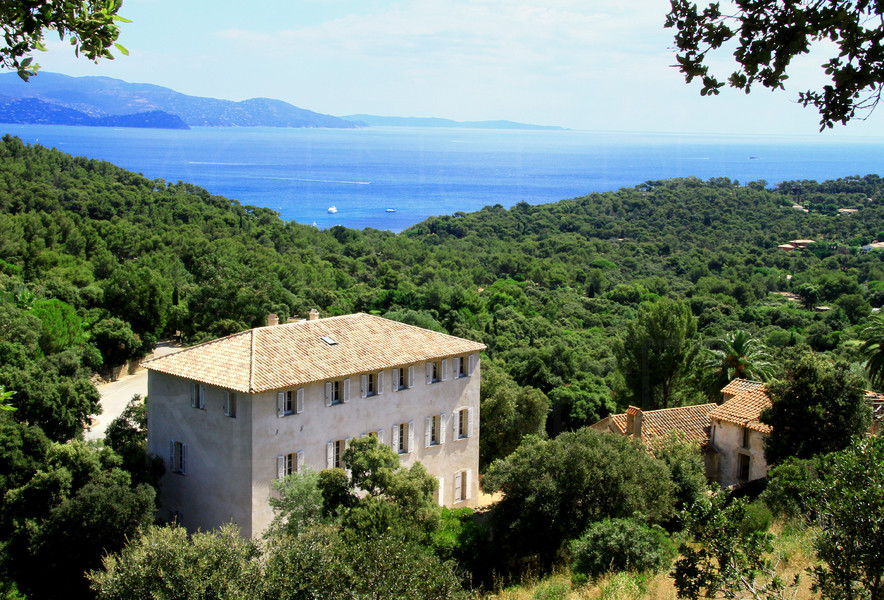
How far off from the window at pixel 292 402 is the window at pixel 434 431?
208 inches

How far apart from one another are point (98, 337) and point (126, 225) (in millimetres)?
22570

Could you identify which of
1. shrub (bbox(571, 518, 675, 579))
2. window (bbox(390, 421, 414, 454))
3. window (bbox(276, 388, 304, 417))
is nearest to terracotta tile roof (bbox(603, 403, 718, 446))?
window (bbox(390, 421, 414, 454))

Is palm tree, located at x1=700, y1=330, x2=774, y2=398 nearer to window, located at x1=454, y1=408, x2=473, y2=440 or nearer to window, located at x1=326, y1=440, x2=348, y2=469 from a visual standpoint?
window, located at x1=454, y1=408, x2=473, y2=440

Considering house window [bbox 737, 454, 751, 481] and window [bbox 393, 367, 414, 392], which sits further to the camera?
window [bbox 393, 367, 414, 392]

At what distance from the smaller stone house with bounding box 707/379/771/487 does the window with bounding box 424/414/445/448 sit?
8.88m

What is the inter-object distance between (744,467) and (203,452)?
16.6m

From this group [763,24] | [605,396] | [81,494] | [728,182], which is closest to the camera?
[763,24]

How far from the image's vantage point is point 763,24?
6.15 m

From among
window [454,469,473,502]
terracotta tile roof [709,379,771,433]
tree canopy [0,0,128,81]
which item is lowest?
window [454,469,473,502]

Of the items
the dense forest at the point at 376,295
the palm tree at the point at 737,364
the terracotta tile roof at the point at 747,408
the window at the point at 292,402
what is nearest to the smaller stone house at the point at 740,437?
the terracotta tile roof at the point at 747,408

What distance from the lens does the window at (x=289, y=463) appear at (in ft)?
73.3

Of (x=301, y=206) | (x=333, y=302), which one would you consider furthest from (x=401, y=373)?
(x=301, y=206)

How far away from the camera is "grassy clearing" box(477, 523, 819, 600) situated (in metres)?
11.7

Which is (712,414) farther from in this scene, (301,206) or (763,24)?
(301,206)
